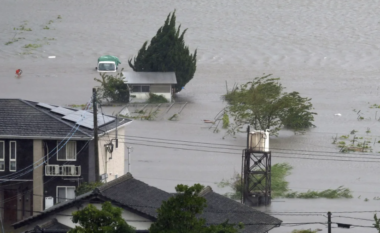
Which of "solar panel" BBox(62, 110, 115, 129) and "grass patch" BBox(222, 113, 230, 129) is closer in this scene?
"solar panel" BBox(62, 110, 115, 129)

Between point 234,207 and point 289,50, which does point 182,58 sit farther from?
point 234,207

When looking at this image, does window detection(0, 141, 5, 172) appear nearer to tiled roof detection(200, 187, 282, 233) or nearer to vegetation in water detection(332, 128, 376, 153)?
tiled roof detection(200, 187, 282, 233)

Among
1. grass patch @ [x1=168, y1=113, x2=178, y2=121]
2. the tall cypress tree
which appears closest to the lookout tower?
grass patch @ [x1=168, y1=113, x2=178, y2=121]

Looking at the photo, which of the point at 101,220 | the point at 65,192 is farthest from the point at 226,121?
the point at 101,220

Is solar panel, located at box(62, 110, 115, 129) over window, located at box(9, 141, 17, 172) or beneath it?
over

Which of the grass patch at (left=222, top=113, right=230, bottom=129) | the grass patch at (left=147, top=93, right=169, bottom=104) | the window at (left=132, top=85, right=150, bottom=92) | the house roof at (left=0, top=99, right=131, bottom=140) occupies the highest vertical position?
the window at (left=132, top=85, right=150, bottom=92)

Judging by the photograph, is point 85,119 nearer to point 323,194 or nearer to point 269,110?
point 323,194

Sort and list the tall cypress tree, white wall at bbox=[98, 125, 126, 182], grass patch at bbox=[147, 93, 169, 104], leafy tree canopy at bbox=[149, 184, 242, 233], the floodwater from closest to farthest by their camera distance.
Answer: leafy tree canopy at bbox=[149, 184, 242, 233] < white wall at bbox=[98, 125, 126, 182] < the floodwater < grass patch at bbox=[147, 93, 169, 104] < the tall cypress tree

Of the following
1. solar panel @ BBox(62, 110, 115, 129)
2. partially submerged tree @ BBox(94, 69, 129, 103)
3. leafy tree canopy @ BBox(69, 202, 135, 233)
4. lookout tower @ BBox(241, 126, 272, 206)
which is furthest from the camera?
partially submerged tree @ BBox(94, 69, 129, 103)
